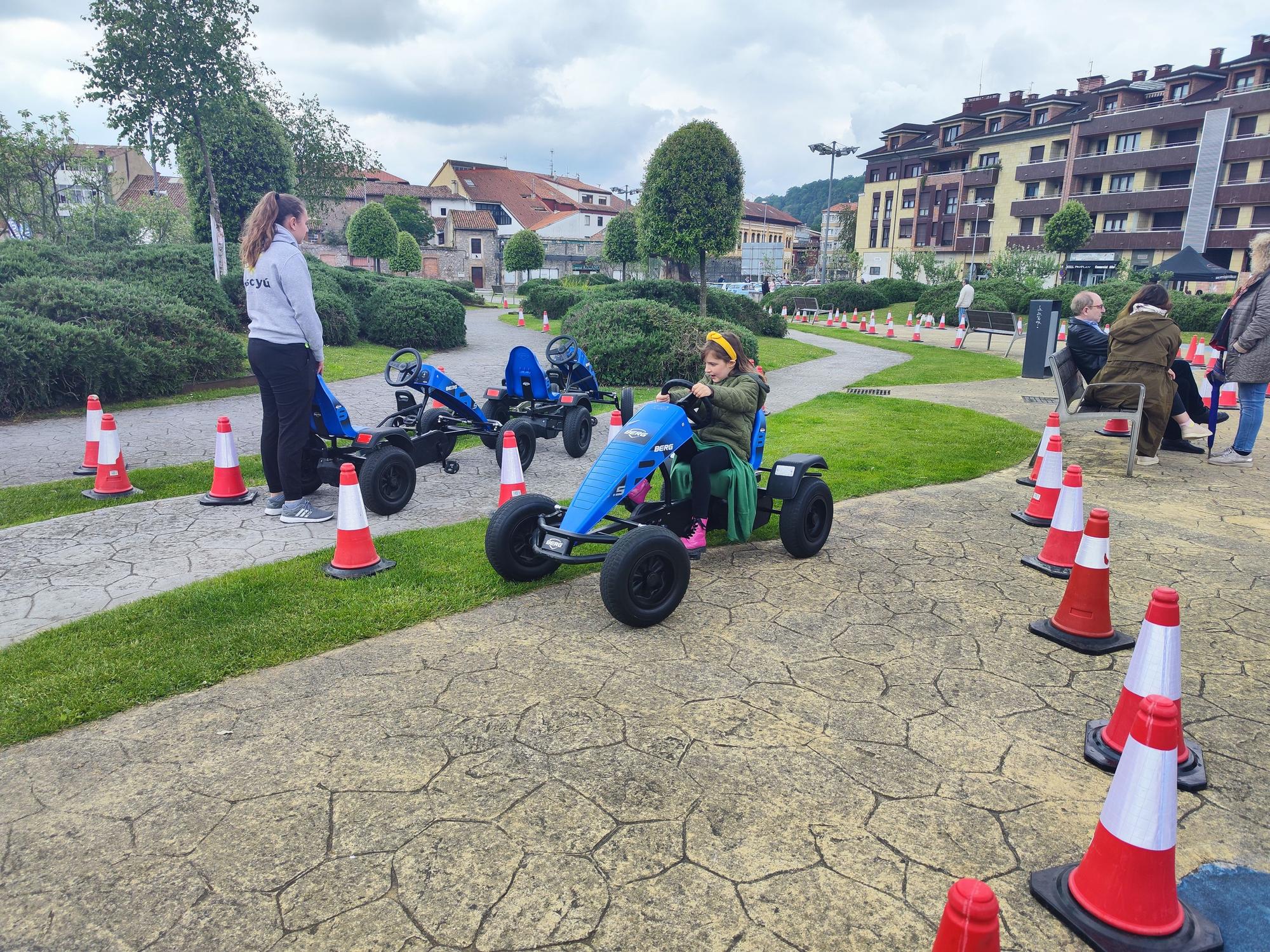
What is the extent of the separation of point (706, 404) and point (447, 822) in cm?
281

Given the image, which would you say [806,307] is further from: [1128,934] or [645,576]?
[1128,934]

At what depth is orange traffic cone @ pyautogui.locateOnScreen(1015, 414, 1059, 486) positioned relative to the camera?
569cm

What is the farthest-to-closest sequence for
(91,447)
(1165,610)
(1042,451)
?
(91,447) < (1042,451) < (1165,610)

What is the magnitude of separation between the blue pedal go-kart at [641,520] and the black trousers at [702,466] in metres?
0.09

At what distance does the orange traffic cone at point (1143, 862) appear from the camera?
202 cm

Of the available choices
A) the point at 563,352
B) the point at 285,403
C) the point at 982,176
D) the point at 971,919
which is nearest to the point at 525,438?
the point at 563,352

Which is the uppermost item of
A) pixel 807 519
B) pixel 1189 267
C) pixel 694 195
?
pixel 694 195

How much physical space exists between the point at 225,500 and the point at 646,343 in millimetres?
7710

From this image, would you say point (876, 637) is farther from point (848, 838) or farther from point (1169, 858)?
point (1169, 858)

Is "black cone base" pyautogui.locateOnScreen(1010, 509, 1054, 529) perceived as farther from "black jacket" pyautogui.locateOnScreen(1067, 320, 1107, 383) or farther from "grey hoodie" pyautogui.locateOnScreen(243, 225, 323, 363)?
"grey hoodie" pyautogui.locateOnScreen(243, 225, 323, 363)

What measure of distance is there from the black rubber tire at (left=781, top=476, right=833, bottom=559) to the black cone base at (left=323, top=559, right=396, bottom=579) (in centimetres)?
246

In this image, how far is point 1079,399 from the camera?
7.89m

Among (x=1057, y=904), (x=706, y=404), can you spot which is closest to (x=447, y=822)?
(x=1057, y=904)

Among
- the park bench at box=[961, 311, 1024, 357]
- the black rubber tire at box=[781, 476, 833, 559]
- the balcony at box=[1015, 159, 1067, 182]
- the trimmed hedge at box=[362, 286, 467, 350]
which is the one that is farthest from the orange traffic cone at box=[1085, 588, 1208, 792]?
the balcony at box=[1015, 159, 1067, 182]
